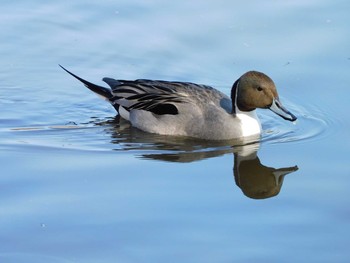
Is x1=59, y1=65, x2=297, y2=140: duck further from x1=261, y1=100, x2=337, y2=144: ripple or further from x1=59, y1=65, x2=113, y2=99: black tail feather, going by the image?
x1=261, y1=100, x2=337, y2=144: ripple

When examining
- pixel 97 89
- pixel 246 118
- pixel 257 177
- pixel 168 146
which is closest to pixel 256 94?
pixel 246 118

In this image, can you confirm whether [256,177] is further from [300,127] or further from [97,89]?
[97,89]

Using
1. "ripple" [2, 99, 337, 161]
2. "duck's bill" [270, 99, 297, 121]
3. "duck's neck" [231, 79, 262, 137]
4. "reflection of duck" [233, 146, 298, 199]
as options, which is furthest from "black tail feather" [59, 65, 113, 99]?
"reflection of duck" [233, 146, 298, 199]

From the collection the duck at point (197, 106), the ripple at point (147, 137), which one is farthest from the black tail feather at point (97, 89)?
the ripple at point (147, 137)

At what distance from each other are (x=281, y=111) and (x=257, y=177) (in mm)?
1473

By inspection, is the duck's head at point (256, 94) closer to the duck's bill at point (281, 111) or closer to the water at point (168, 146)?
the duck's bill at point (281, 111)

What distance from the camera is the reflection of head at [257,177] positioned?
8.80 metres

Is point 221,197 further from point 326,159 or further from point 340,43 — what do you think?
point 340,43

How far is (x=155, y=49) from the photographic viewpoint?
1267 cm

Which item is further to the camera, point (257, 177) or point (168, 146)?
point (168, 146)

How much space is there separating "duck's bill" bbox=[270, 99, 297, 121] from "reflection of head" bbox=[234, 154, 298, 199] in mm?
780

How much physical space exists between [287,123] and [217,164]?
5.98 feet

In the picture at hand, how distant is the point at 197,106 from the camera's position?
432 inches

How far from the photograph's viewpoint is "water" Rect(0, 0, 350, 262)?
7547 millimetres
